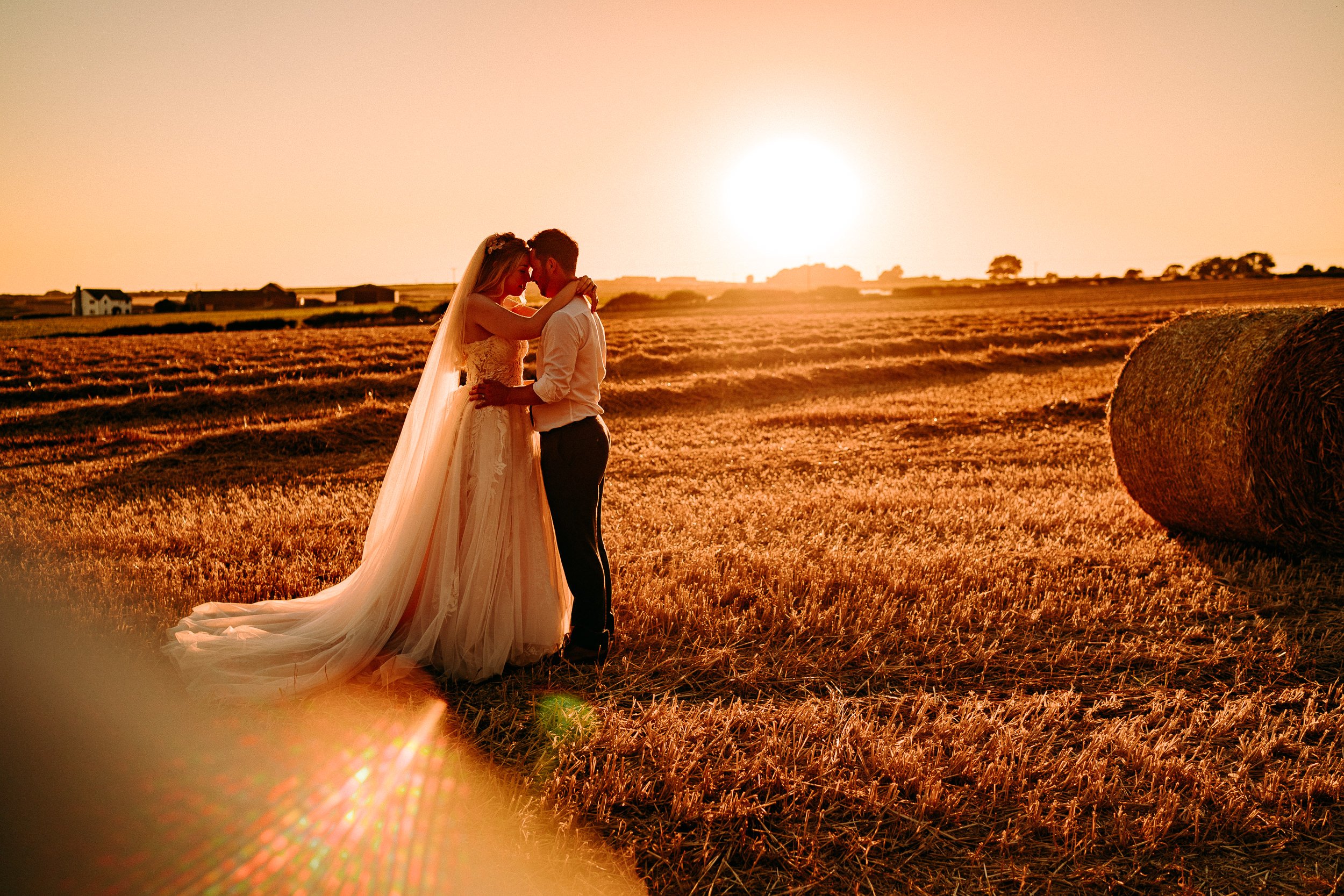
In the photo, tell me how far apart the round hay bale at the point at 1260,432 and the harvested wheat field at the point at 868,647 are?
0.34 metres

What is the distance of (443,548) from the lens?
484 centimetres

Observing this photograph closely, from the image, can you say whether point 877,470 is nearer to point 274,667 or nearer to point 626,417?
point 626,417

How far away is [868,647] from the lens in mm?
5086

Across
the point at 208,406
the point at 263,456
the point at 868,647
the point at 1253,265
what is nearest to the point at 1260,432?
→ the point at 868,647

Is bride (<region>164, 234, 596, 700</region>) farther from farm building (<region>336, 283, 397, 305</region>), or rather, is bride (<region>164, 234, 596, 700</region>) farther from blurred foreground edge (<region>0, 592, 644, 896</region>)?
farm building (<region>336, 283, 397, 305</region>)

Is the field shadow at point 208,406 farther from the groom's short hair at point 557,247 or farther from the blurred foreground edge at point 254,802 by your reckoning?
the groom's short hair at point 557,247

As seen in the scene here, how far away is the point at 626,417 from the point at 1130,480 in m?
9.96

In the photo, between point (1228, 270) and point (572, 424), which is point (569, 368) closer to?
point (572, 424)

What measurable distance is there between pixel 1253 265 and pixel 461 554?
10545cm

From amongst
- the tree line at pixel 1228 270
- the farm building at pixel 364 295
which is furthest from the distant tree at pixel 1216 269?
the farm building at pixel 364 295

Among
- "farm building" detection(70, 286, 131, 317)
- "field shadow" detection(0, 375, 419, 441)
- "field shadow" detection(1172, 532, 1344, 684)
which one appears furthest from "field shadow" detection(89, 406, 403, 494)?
"farm building" detection(70, 286, 131, 317)

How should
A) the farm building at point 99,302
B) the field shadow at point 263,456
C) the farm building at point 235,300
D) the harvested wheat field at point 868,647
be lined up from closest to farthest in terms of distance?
the harvested wheat field at point 868,647 → the field shadow at point 263,456 → the farm building at point 235,300 → the farm building at point 99,302

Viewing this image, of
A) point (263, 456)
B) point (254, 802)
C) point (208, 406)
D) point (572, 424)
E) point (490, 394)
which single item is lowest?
point (254, 802)

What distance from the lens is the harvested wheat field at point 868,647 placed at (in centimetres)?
331
